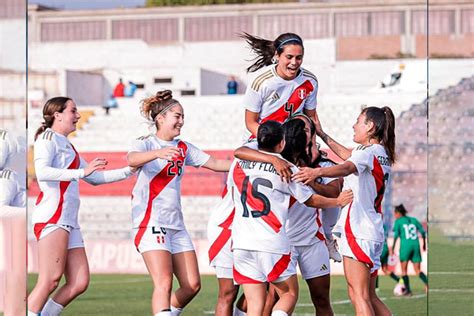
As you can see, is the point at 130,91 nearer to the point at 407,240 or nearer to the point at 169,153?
the point at 407,240

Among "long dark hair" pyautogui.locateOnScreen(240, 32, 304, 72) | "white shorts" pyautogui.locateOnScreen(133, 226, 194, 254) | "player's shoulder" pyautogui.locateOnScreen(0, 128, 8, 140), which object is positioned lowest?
"white shorts" pyautogui.locateOnScreen(133, 226, 194, 254)

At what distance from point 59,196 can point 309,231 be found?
2.09 metres

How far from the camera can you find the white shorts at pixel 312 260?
8.38 m

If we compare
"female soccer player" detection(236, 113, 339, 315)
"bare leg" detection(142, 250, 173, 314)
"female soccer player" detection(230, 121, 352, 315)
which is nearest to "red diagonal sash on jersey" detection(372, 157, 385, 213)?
"female soccer player" detection(236, 113, 339, 315)

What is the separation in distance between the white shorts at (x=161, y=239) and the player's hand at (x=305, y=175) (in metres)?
1.42

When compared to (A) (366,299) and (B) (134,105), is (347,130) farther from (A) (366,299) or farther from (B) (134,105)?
(A) (366,299)

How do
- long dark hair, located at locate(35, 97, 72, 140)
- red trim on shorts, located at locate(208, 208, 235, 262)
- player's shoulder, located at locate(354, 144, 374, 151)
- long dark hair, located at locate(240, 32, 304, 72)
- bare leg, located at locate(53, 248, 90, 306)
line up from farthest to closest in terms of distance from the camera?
long dark hair, located at locate(35, 97, 72, 140) → bare leg, located at locate(53, 248, 90, 306) → red trim on shorts, located at locate(208, 208, 235, 262) → long dark hair, located at locate(240, 32, 304, 72) → player's shoulder, located at locate(354, 144, 374, 151)

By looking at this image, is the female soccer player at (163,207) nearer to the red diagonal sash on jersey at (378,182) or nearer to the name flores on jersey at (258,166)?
the name flores on jersey at (258,166)

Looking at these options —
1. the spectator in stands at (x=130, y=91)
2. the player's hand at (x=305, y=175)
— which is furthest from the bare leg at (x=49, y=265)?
the spectator in stands at (x=130, y=91)

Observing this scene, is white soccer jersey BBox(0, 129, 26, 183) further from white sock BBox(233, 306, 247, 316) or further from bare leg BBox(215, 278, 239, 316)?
white sock BBox(233, 306, 247, 316)

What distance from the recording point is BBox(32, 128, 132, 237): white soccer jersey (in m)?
8.89

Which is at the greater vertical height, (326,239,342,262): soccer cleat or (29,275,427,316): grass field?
(326,239,342,262): soccer cleat

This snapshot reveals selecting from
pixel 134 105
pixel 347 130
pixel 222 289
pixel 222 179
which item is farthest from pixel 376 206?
pixel 134 105

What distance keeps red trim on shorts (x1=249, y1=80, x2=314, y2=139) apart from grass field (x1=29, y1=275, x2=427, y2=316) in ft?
12.6
